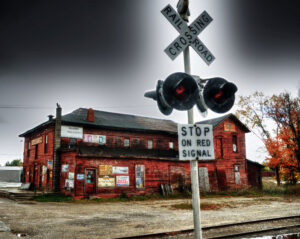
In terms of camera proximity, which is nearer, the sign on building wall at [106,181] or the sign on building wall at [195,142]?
the sign on building wall at [195,142]

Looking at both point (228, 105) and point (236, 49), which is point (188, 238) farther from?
point (236, 49)

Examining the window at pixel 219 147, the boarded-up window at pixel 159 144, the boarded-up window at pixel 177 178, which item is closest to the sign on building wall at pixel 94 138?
the boarded-up window at pixel 159 144

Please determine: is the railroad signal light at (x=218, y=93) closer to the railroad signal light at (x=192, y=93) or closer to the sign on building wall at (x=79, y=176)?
the railroad signal light at (x=192, y=93)

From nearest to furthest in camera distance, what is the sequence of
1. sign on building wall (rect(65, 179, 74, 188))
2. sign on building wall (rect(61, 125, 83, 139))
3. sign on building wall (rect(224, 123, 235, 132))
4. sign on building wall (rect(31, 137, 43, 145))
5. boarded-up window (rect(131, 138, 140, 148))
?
A: sign on building wall (rect(65, 179, 74, 188))
sign on building wall (rect(61, 125, 83, 139))
sign on building wall (rect(31, 137, 43, 145))
boarded-up window (rect(131, 138, 140, 148))
sign on building wall (rect(224, 123, 235, 132))

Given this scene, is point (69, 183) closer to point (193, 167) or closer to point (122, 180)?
point (122, 180)

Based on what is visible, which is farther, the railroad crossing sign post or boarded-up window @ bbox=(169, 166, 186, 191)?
boarded-up window @ bbox=(169, 166, 186, 191)

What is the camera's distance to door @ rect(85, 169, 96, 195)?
69.6ft

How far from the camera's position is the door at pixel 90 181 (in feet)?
69.6

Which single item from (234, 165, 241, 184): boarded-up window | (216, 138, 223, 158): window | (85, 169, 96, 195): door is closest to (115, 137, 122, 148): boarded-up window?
(85, 169, 96, 195): door

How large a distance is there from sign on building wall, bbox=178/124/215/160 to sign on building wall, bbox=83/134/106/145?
71.2 feet

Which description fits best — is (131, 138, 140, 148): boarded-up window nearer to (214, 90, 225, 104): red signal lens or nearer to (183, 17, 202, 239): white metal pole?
(183, 17, 202, 239): white metal pole

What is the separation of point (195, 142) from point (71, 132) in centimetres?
2149

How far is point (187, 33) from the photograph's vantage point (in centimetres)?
412

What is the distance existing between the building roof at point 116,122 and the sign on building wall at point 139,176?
4738 millimetres
